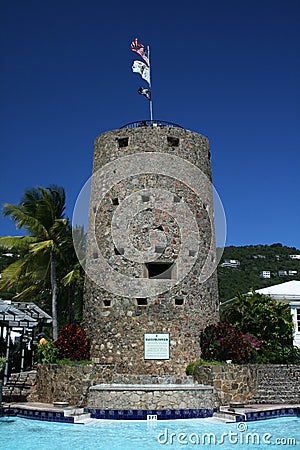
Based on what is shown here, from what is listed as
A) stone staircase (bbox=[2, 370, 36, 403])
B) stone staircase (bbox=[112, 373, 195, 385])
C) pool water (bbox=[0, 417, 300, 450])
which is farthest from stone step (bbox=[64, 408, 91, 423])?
stone staircase (bbox=[112, 373, 195, 385])

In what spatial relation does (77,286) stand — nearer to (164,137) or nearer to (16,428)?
(164,137)

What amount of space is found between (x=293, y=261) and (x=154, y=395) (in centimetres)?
4126

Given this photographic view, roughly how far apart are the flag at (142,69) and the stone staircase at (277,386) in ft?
40.2

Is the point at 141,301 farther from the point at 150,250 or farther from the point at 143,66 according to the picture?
the point at 143,66

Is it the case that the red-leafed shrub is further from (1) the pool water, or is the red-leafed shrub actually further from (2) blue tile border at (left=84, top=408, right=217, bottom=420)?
(1) the pool water

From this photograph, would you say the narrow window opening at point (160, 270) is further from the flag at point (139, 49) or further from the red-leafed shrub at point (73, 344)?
the flag at point (139, 49)

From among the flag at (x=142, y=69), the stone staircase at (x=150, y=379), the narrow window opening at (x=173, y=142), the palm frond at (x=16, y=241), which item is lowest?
the stone staircase at (x=150, y=379)

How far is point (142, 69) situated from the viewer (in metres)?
20.9

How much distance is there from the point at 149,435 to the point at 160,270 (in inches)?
329

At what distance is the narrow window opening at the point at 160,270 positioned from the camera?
18656 millimetres

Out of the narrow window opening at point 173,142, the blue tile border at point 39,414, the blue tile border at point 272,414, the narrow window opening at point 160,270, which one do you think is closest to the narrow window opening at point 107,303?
the narrow window opening at point 160,270

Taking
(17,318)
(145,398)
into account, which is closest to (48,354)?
(17,318)

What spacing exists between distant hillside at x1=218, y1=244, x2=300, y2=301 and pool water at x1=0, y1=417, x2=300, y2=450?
21.6 metres

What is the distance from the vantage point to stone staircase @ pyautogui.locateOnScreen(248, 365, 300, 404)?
1593 centimetres
